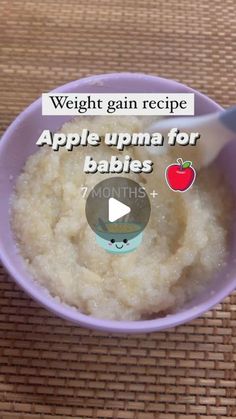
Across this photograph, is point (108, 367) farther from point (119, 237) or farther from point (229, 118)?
point (229, 118)

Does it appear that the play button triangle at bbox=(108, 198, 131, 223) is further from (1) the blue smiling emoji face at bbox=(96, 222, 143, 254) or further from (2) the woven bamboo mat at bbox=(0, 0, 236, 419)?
(2) the woven bamboo mat at bbox=(0, 0, 236, 419)

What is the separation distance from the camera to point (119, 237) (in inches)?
26.0

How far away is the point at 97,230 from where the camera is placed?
66cm

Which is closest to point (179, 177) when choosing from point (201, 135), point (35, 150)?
point (201, 135)

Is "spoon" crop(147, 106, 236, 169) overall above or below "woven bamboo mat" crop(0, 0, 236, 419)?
above

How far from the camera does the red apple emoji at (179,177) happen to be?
0.69 meters

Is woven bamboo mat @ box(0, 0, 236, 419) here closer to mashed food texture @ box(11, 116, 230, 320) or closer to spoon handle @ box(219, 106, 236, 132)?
mashed food texture @ box(11, 116, 230, 320)

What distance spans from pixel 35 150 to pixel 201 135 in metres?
0.24

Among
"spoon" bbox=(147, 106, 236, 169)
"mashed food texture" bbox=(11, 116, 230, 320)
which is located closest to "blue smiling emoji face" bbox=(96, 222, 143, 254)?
"mashed food texture" bbox=(11, 116, 230, 320)

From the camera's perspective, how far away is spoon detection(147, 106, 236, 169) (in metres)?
0.68

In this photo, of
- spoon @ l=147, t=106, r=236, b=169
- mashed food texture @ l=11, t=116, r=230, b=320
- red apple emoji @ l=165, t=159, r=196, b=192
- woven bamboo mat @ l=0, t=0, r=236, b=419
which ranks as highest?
spoon @ l=147, t=106, r=236, b=169

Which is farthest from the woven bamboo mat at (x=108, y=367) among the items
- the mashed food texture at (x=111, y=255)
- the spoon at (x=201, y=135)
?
the spoon at (x=201, y=135)

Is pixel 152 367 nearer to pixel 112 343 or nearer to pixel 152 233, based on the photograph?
pixel 112 343

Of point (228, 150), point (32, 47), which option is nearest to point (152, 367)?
point (228, 150)
